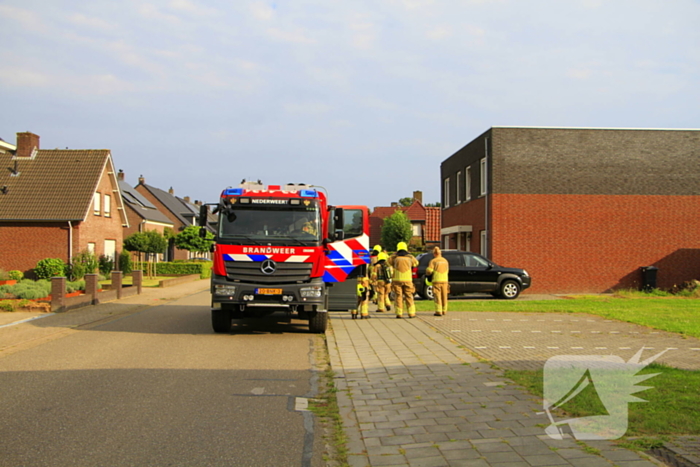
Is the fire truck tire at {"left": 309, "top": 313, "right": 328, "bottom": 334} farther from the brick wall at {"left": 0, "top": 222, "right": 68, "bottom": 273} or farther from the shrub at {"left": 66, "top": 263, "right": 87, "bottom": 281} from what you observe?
the brick wall at {"left": 0, "top": 222, "right": 68, "bottom": 273}

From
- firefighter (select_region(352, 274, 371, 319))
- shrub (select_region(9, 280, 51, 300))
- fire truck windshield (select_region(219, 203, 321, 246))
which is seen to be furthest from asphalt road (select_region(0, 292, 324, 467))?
shrub (select_region(9, 280, 51, 300))

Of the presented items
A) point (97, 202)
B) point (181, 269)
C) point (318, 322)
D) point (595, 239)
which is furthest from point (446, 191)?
point (318, 322)

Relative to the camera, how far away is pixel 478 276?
20.6 meters

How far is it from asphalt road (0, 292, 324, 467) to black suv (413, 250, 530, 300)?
32.4 feet

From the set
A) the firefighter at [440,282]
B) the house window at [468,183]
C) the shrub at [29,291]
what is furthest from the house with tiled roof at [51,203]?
the firefighter at [440,282]

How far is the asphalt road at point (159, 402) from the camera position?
4.73 metres

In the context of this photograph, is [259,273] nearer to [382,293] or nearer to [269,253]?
[269,253]

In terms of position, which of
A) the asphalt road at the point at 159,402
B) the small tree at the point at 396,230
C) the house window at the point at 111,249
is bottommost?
the asphalt road at the point at 159,402

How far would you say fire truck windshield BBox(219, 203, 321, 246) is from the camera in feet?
37.5

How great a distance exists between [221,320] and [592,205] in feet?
61.8

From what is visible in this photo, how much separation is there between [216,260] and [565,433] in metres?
7.87

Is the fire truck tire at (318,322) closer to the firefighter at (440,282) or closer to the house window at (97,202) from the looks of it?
the firefighter at (440,282)

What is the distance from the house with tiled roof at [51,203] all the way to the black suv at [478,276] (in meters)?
19.6

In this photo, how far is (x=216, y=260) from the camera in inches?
450
